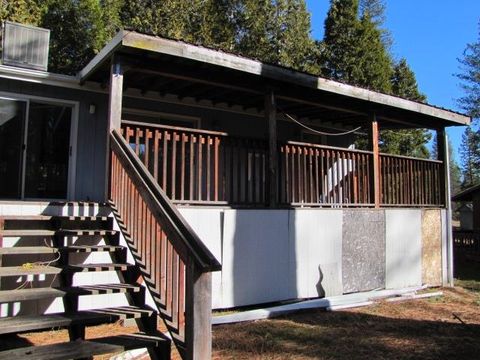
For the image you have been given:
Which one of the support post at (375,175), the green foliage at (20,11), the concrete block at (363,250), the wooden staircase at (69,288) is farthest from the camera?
the green foliage at (20,11)

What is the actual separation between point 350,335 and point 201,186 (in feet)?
10.0

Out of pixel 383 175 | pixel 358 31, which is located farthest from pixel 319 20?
pixel 383 175

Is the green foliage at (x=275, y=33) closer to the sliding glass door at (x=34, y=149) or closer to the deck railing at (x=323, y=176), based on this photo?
the deck railing at (x=323, y=176)

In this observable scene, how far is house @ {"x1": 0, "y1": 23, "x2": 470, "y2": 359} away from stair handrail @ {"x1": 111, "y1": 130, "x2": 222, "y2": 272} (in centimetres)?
2

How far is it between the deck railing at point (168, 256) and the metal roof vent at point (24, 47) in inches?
119

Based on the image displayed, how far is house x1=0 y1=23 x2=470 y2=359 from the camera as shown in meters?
4.86

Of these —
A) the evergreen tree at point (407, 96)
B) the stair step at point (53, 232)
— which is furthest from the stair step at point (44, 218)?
the evergreen tree at point (407, 96)

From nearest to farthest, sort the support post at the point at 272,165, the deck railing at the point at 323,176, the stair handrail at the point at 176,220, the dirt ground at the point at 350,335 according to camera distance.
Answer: the stair handrail at the point at 176,220, the dirt ground at the point at 350,335, the support post at the point at 272,165, the deck railing at the point at 323,176

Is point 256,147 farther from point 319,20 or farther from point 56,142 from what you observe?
point 319,20

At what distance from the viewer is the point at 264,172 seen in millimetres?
7762

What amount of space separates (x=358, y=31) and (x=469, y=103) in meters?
11.8

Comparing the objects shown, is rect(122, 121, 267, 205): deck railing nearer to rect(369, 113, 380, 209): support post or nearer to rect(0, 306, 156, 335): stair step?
rect(369, 113, 380, 209): support post

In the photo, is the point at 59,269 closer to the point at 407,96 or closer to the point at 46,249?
the point at 46,249

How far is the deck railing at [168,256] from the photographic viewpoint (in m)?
3.40
